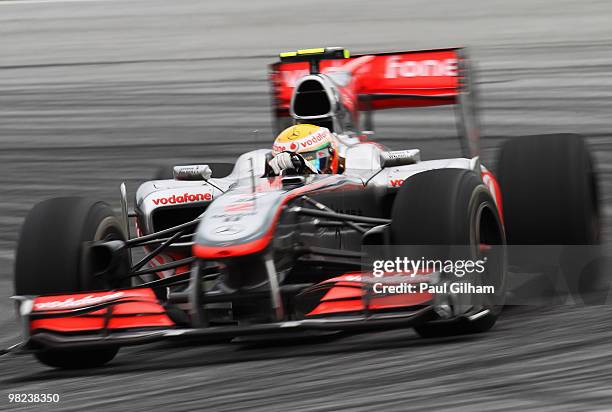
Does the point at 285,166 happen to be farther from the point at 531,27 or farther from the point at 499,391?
the point at 531,27

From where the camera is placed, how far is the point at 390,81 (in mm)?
10234

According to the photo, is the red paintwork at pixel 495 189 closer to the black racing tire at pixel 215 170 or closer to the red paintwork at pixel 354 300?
the red paintwork at pixel 354 300

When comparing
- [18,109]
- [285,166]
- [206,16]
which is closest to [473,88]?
[285,166]

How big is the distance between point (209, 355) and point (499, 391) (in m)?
2.23

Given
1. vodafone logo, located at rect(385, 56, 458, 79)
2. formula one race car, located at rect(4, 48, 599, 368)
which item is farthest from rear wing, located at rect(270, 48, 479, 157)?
formula one race car, located at rect(4, 48, 599, 368)

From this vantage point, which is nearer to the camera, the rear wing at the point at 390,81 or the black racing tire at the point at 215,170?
the rear wing at the point at 390,81

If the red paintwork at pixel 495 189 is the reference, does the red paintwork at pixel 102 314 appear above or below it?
below

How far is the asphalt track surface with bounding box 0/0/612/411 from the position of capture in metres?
5.95

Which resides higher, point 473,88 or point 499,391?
point 473,88

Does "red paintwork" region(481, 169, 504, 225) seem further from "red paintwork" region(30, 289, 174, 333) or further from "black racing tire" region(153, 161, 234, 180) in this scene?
"red paintwork" region(30, 289, 174, 333)

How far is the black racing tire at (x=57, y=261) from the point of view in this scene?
723 centimetres

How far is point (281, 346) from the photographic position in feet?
24.3

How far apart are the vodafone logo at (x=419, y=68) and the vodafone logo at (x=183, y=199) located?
2292 mm

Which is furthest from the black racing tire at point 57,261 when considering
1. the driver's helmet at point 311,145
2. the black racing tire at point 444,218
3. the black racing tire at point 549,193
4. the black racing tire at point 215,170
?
the black racing tire at point 549,193
